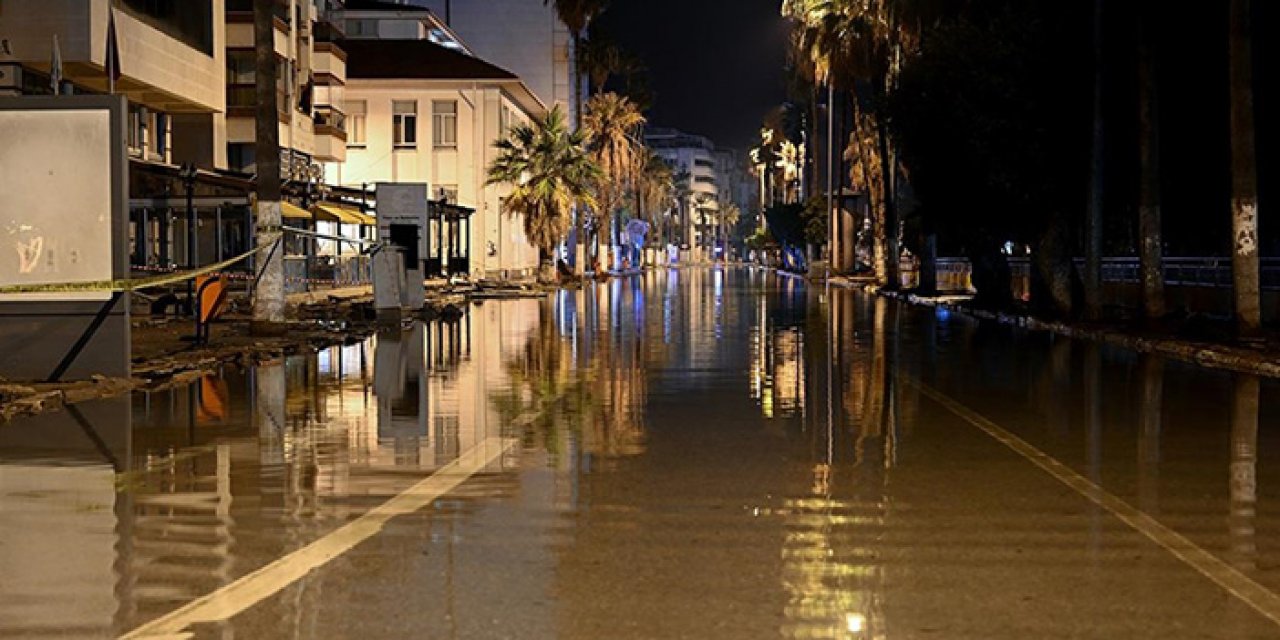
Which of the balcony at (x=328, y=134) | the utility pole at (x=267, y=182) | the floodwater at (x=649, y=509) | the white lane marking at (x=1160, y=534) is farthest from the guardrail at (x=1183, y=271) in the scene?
the balcony at (x=328, y=134)

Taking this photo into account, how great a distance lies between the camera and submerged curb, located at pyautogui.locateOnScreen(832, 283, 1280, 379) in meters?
24.1

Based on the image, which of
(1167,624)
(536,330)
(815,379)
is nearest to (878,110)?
(536,330)

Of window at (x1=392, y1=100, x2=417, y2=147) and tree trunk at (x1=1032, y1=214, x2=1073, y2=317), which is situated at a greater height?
window at (x1=392, y1=100, x2=417, y2=147)

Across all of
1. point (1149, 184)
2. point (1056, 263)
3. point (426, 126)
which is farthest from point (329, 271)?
point (1149, 184)

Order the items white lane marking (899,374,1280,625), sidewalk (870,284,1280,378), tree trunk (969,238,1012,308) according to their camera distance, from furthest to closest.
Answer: tree trunk (969,238,1012,308)
sidewalk (870,284,1280,378)
white lane marking (899,374,1280,625)

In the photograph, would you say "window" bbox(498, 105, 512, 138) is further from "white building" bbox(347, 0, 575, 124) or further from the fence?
the fence

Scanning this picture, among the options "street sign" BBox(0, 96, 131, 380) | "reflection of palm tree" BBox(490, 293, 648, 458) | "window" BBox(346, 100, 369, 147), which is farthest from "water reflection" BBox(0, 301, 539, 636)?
"window" BBox(346, 100, 369, 147)

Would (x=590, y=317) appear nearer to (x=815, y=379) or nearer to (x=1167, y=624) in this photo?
(x=815, y=379)

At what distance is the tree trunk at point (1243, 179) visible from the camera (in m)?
27.3

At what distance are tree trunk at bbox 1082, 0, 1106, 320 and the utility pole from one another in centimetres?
1714

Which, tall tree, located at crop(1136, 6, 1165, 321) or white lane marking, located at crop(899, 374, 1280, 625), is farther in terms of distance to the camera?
Result: tall tree, located at crop(1136, 6, 1165, 321)

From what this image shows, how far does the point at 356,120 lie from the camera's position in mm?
83125

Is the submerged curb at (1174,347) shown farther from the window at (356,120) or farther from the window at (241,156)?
the window at (356,120)

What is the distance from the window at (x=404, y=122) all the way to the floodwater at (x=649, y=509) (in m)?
62.5
